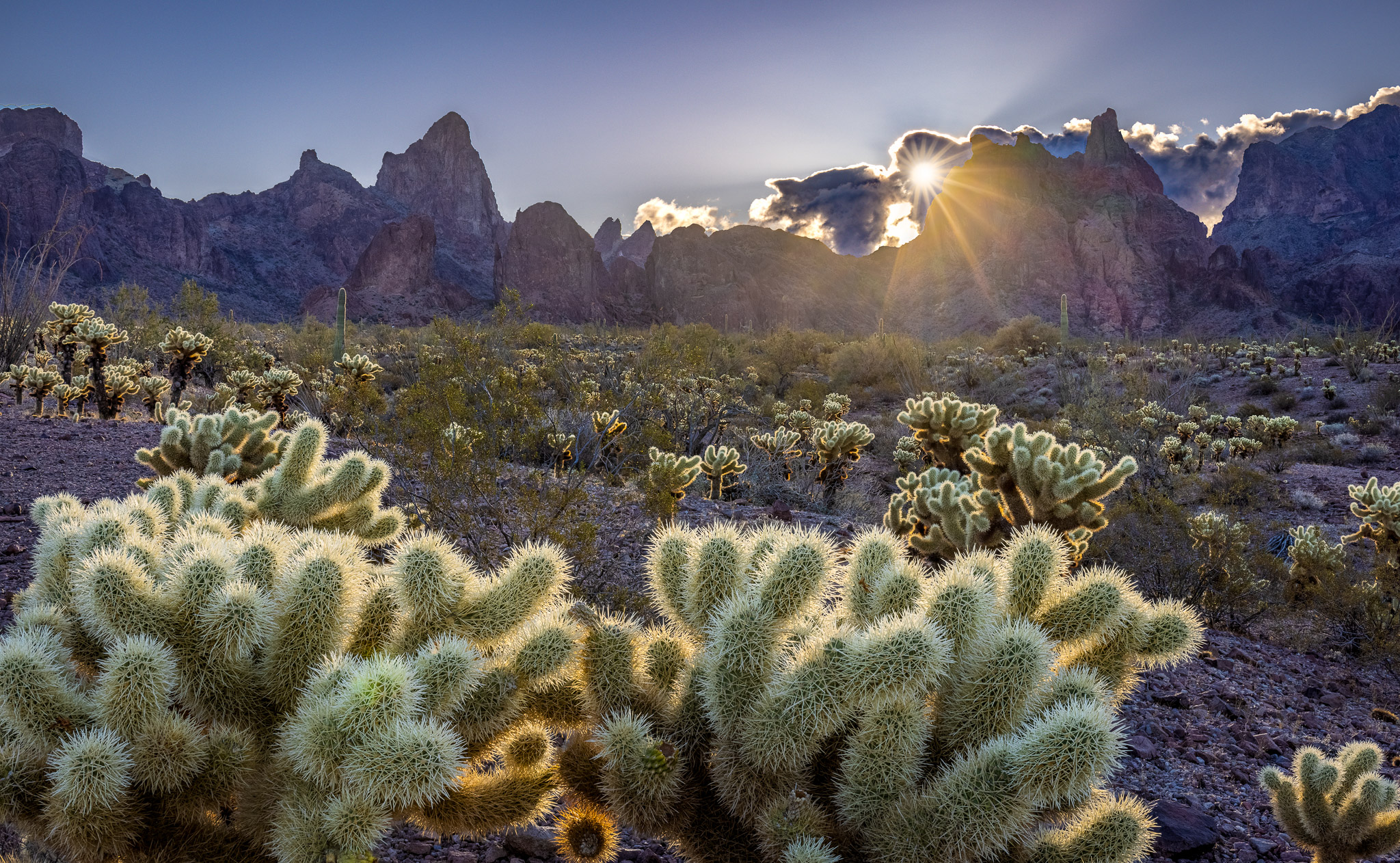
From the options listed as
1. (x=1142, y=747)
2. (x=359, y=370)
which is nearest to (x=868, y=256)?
(x=359, y=370)

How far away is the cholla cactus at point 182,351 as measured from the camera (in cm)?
770

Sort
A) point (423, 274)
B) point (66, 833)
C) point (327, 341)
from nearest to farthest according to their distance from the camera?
point (66, 833) < point (327, 341) < point (423, 274)

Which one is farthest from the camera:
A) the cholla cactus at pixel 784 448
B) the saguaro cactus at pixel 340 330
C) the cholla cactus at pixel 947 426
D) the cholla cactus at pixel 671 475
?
the saguaro cactus at pixel 340 330

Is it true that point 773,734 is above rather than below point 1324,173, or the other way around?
below

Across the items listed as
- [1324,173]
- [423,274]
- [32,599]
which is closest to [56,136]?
[423,274]

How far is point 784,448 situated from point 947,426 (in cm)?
373

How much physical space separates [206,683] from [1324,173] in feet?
332

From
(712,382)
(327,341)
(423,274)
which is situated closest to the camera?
(712,382)

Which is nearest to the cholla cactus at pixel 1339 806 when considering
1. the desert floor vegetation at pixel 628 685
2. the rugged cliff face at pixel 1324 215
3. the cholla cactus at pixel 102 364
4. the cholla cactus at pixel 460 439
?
the desert floor vegetation at pixel 628 685

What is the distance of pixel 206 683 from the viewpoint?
1.71m

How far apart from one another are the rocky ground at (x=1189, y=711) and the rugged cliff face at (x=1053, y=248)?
5670cm

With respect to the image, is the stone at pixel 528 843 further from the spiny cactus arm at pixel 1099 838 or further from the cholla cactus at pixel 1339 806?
the cholla cactus at pixel 1339 806

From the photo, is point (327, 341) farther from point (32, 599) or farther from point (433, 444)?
point (32, 599)

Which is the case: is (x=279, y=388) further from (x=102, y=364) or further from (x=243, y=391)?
(x=102, y=364)
